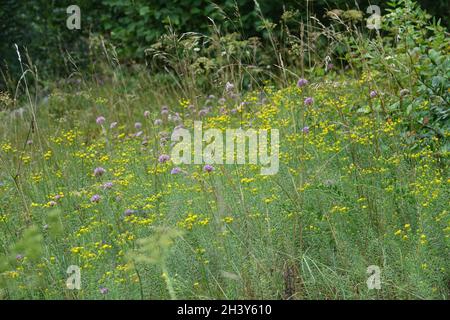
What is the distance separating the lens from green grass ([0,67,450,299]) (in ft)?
10.8

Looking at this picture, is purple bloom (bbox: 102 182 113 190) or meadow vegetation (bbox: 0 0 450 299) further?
purple bloom (bbox: 102 182 113 190)

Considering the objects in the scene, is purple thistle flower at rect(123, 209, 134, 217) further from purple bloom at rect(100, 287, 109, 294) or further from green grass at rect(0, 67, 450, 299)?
purple bloom at rect(100, 287, 109, 294)

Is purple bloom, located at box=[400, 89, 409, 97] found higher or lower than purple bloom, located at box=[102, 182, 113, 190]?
higher

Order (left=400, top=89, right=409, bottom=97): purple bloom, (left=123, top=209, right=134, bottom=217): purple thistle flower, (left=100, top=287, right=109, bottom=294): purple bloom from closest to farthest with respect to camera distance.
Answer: (left=100, top=287, right=109, bottom=294): purple bloom, (left=123, top=209, right=134, bottom=217): purple thistle flower, (left=400, top=89, right=409, bottom=97): purple bloom

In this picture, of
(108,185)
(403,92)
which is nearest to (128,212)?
(108,185)

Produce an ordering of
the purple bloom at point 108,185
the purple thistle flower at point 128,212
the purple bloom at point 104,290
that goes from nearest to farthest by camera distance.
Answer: the purple bloom at point 104,290
the purple thistle flower at point 128,212
the purple bloom at point 108,185

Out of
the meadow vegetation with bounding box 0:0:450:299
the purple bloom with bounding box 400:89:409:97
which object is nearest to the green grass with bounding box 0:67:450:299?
the meadow vegetation with bounding box 0:0:450:299

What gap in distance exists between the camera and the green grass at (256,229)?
3.28m

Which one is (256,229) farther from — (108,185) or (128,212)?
(108,185)

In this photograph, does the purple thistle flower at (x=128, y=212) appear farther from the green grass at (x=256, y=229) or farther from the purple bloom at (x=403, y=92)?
the purple bloom at (x=403, y=92)

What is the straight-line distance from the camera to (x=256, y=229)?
144 inches

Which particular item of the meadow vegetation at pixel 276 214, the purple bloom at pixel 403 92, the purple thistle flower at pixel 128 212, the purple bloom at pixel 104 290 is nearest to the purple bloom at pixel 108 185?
the meadow vegetation at pixel 276 214

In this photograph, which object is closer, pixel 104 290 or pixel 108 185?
pixel 104 290
